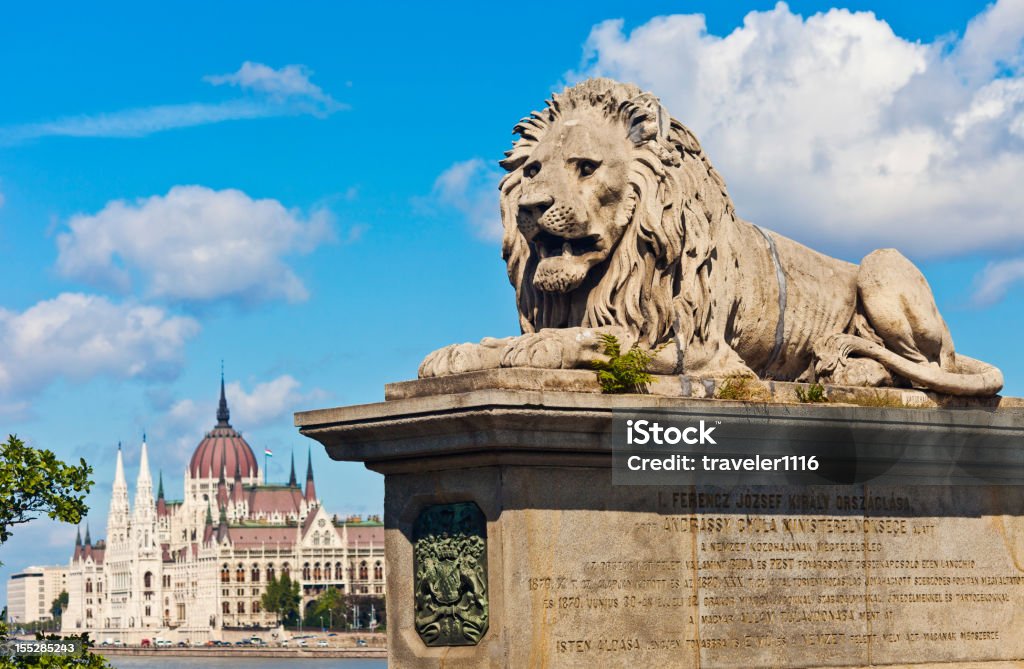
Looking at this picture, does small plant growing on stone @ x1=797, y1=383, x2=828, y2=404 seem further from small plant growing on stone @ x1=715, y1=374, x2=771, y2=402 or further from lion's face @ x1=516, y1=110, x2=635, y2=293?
lion's face @ x1=516, y1=110, x2=635, y2=293

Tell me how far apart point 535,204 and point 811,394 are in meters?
2.23

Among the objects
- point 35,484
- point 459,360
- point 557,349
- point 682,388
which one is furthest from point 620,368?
point 35,484

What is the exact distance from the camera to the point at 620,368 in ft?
35.4

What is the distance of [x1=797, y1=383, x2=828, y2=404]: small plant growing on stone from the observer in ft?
38.6

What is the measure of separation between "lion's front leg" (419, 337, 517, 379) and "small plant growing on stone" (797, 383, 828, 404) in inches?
83.3

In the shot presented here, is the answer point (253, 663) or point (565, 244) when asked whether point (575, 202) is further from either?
point (253, 663)

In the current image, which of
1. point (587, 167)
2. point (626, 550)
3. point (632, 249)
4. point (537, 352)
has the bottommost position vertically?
point (626, 550)

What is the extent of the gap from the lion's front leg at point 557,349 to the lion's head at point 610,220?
491 mm

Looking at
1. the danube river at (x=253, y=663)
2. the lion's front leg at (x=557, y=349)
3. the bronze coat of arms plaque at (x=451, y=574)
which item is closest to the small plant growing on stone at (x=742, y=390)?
the lion's front leg at (x=557, y=349)

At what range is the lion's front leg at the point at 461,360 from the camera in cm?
1071

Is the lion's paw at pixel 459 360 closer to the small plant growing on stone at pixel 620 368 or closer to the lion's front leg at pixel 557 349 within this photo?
the lion's front leg at pixel 557 349

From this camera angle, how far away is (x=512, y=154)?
12.0 meters

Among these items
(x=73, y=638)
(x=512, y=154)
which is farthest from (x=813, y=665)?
(x=73, y=638)

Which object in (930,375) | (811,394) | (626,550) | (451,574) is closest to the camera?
(451,574)
